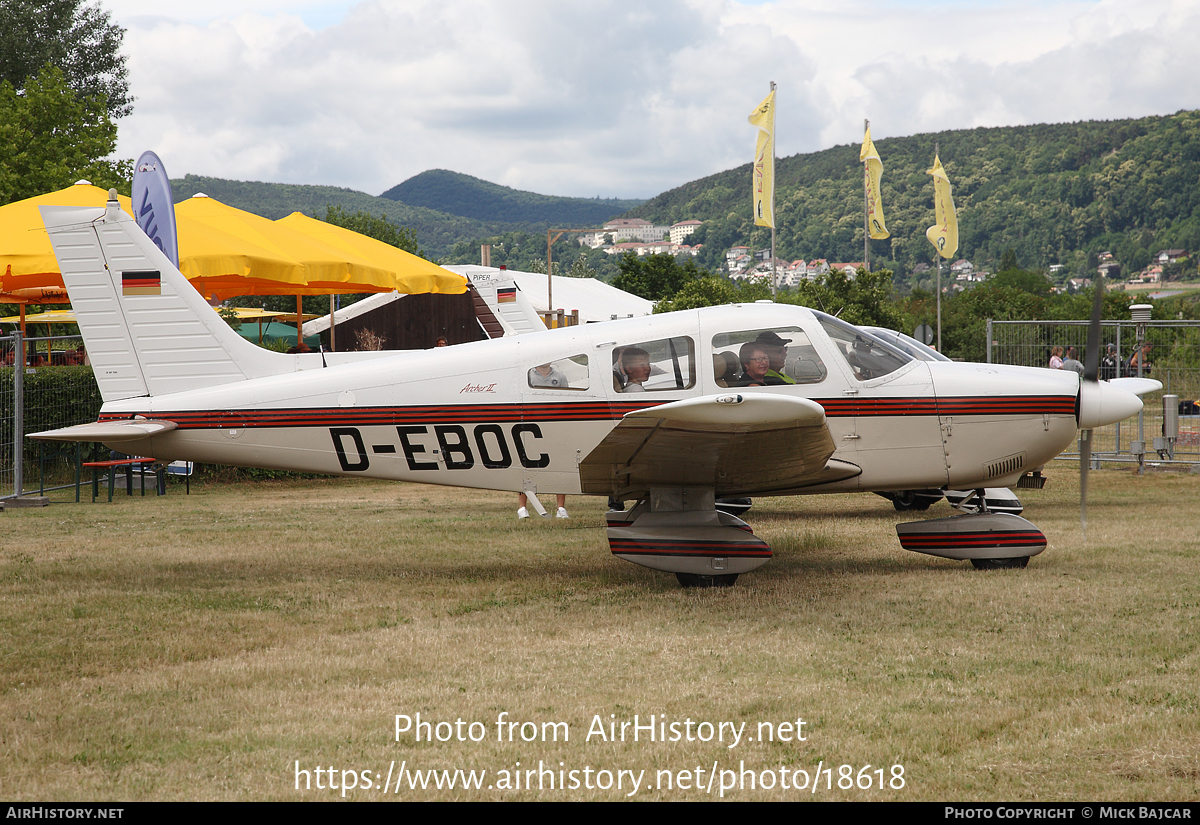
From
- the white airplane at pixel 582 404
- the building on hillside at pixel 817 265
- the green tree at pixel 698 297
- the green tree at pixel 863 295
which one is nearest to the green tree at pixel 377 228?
the building on hillside at pixel 817 265

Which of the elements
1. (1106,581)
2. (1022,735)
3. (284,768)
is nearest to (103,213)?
(284,768)

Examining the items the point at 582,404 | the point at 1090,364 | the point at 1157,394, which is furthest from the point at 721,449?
the point at 1157,394

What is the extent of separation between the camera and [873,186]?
1415 inches

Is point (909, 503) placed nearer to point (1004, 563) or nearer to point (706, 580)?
point (1004, 563)

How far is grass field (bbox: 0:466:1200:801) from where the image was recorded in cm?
378

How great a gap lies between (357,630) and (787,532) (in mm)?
5042

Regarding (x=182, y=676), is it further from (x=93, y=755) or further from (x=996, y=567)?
(x=996, y=567)

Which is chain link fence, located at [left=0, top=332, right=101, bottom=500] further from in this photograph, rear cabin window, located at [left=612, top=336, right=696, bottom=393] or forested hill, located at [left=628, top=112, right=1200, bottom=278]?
forested hill, located at [left=628, top=112, right=1200, bottom=278]

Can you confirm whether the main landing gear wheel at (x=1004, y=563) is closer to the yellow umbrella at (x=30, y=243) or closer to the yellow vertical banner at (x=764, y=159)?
the yellow umbrella at (x=30, y=243)

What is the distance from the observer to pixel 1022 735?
4113mm

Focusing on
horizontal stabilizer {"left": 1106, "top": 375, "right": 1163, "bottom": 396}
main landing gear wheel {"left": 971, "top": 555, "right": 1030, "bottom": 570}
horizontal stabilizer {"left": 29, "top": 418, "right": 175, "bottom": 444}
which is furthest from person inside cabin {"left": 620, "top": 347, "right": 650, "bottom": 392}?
horizontal stabilizer {"left": 1106, "top": 375, "right": 1163, "bottom": 396}

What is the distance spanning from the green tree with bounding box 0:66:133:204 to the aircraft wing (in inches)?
910

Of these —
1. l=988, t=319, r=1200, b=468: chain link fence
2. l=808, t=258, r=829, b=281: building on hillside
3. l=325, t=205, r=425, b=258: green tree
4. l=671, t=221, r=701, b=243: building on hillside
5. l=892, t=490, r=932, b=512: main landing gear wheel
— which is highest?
l=671, t=221, r=701, b=243: building on hillside

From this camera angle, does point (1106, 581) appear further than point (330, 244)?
No
